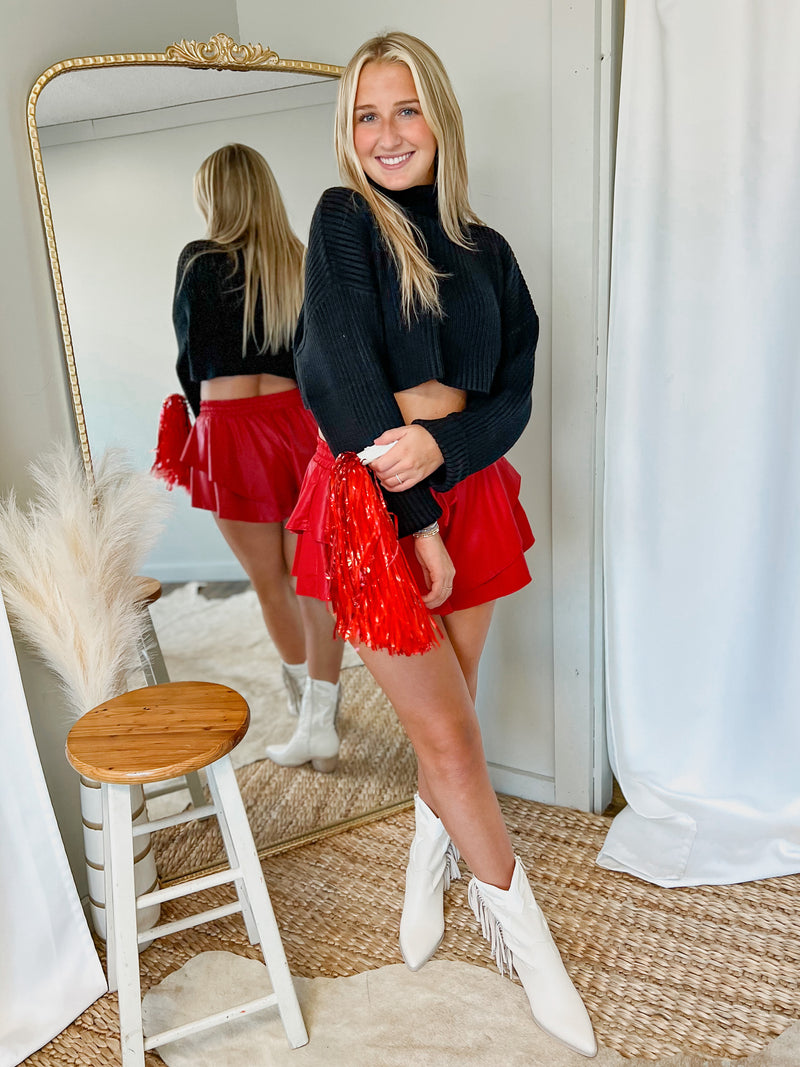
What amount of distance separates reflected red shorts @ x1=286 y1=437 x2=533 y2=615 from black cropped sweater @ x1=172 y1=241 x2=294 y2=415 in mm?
435

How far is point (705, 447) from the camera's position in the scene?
182 cm

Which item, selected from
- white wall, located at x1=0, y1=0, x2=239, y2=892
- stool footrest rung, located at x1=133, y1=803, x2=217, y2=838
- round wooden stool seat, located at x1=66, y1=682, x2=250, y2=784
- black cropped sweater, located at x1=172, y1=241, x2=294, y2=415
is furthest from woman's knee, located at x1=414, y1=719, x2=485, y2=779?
black cropped sweater, located at x1=172, y1=241, x2=294, y2=415

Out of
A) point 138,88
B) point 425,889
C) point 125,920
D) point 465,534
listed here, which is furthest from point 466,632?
point 138,88

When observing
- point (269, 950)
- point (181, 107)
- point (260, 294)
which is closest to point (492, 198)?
point (260, 294)

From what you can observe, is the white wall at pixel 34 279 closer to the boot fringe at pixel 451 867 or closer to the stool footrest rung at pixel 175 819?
the stool footrest rung at pixel 175 819

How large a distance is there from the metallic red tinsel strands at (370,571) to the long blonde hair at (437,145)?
1.00 feet

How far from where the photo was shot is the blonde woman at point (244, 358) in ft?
6.03

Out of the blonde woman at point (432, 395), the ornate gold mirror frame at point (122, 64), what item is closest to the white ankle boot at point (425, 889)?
the blonde woman at point (432, 395)

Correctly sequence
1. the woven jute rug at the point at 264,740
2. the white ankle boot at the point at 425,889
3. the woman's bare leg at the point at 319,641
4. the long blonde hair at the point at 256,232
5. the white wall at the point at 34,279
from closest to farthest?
the white wall at the point at 34,279
the white ankle boot at the point at 425,889
the long blonde hair at the point at 256,232
the woven jute rug at the point at 264,740
the woman's bare leg at the point at 319,641

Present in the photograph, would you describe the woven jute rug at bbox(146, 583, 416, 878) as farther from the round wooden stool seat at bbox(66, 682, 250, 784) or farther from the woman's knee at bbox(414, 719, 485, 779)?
the woman's knee at bbox(414, 719, 485, 779)

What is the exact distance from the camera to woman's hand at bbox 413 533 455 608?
4.69 ft

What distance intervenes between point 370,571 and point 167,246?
2.96 feet

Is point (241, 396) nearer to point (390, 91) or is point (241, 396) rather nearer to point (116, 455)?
point (116, 455)

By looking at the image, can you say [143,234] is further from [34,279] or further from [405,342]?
[405,342]
